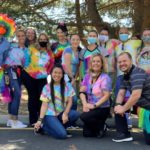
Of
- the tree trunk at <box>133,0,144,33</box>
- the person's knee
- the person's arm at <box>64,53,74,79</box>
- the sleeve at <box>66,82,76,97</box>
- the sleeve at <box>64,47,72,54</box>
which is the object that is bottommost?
the person's knee

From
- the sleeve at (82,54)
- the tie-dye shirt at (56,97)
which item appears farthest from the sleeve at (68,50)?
the tie-dye shirt at (56,97)

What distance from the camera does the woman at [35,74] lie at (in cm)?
826

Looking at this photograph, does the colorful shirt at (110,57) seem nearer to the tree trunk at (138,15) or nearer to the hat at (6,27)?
the hat at (6,27)

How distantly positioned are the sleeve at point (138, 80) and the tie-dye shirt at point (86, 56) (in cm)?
128

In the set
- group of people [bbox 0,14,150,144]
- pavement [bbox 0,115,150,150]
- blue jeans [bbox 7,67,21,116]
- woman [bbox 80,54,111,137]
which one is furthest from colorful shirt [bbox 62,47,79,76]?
pavement [bbox 0,115,150,150]

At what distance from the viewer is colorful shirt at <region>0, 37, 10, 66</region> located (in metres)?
7.98

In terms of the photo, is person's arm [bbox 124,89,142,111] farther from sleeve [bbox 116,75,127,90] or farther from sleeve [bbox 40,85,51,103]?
sleeve [bbox 40,85,51,103]

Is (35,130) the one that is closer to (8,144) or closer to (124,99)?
(8,144)

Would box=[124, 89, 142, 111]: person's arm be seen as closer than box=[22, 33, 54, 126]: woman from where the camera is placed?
Yes

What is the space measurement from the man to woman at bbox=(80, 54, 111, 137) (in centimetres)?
28

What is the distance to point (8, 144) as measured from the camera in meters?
6.98

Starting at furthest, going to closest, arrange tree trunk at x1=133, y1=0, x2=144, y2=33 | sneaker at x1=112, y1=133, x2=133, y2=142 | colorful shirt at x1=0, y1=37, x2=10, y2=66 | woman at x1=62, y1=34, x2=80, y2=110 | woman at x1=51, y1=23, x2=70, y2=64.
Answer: tree trunk at x1=133, y1=0, x2=144, y2=33 < woman at x1=51, y1=23, x2=70, y2=64 < woman at x1=62, y1=34, x2=80, y2=110 < colorful shirt at x1=0, y1=37, x2=10, y2=66 < sneaker at x1=112, y1=133, x2=133, y2=142

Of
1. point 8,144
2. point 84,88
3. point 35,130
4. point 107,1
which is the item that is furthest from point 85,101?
point 107,1

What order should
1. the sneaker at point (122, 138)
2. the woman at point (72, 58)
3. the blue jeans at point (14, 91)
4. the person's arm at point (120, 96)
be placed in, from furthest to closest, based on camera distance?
the woman at point (72, 58) < the blue jeans at point (14, 91) < the person's arm at point (120, 96) < the sneaker at point (122, 138)
